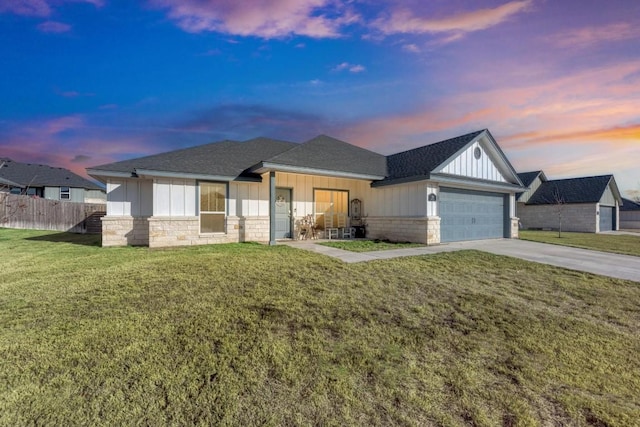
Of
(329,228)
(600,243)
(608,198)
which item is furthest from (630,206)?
(329,228)

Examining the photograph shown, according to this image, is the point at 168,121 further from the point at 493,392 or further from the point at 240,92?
the point at 493,392

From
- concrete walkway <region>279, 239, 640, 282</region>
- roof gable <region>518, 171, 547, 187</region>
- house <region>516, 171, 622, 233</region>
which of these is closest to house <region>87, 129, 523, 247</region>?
concrete walkway <region>279, 239, 640, 282</region>

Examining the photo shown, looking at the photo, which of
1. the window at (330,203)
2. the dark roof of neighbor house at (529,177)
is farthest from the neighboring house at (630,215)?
the window at (330,203)

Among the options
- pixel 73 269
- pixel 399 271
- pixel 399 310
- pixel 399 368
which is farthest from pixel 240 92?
pixel 399 368

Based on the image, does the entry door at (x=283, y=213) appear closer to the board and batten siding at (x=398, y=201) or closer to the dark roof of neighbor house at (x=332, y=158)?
the dark roof of neighbor house at (x=332, y=158)

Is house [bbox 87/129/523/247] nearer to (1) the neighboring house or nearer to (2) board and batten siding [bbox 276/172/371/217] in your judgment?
(2) board and batten siding [bbox 276/172/371/217]

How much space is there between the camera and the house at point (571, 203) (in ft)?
77.4

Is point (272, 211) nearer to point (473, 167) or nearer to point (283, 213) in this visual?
point (283, 213)

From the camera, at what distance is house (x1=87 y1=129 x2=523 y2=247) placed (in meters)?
10.5

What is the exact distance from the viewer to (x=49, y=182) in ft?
93.1

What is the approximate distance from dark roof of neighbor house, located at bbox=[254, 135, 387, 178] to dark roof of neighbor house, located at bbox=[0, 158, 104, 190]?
30902 mm

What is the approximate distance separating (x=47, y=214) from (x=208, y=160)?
14900 millimetres

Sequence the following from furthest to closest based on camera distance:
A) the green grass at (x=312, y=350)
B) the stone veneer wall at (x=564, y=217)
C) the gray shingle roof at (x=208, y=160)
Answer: the stone veneer wall at (x=564, y=217)
the gray shingle roof at (x=208, y=160)
the green grass at (x=312, y=350)

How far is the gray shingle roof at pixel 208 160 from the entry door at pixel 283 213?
1.90 meters
